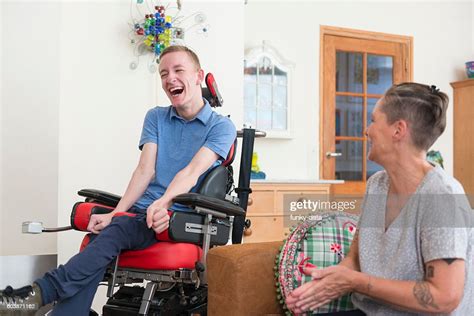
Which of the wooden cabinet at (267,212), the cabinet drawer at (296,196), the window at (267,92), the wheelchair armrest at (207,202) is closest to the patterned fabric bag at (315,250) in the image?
the wheelchair armrest at (207,202)

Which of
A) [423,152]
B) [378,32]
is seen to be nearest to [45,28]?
[423,152]

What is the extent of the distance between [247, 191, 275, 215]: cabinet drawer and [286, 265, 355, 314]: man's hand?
273cm

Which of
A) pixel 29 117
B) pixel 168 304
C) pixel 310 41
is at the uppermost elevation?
pixel 310 41

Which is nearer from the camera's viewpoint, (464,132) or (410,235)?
(410,235)

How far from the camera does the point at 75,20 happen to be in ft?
11.2

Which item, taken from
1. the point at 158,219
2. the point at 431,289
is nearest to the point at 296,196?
the point at 158,219

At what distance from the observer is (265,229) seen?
4.20 m

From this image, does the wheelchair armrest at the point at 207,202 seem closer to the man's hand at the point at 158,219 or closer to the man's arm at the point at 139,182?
the man's hand at the point at 158,219

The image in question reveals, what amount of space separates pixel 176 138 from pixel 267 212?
6.07 feet

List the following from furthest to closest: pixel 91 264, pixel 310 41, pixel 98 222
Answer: pixel 310 41, pixel 98 222, pixel 91 264

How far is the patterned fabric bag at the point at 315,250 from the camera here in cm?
165

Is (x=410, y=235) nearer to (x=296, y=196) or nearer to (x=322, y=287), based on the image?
(x=322, y=287)

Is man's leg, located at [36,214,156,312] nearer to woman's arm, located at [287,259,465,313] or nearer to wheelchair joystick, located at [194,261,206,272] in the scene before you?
wheelchair joystick, located at [194,261,206,272]

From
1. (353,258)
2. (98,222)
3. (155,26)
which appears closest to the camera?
(353,258)
